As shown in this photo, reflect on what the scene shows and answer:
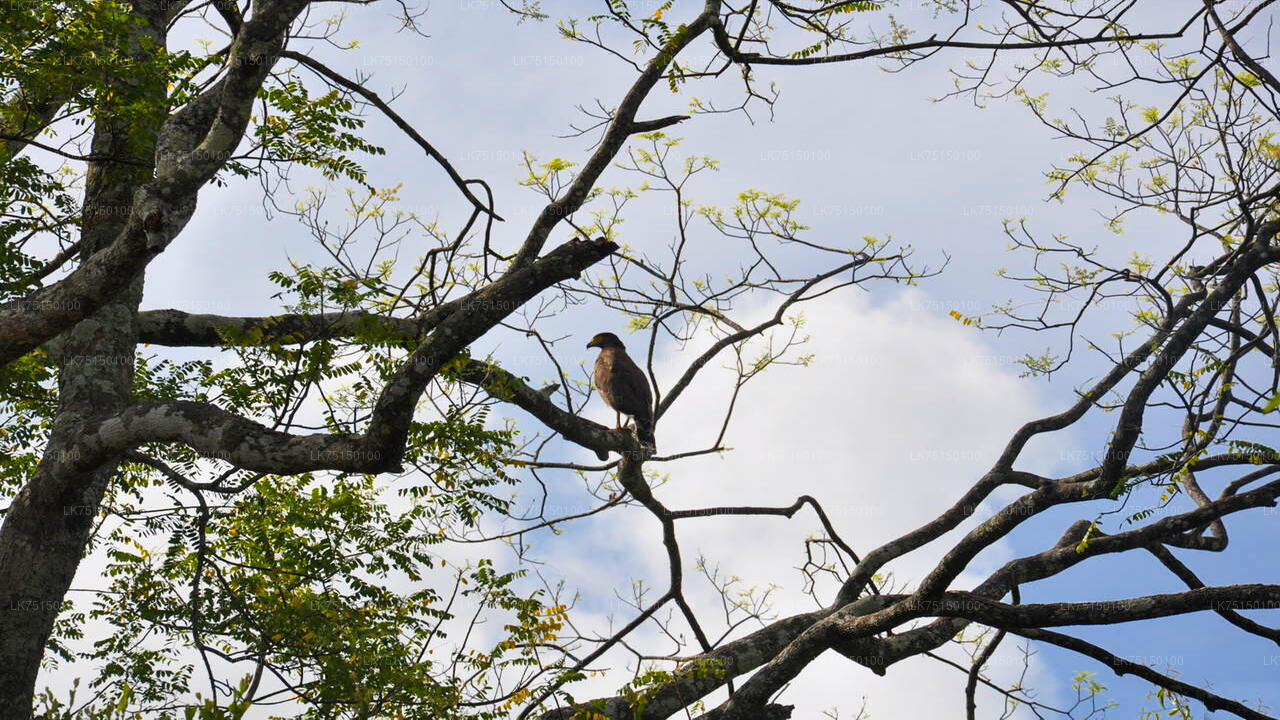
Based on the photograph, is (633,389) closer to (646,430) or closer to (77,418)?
(646,430)

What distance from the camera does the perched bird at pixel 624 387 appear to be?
8.69 metres

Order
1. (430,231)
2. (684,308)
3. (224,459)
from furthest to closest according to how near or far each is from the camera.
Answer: (430,231) < (684,308) < (224,459)

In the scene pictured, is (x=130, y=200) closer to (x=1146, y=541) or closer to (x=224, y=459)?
(x=224, y=459)

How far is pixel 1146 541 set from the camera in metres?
6.21

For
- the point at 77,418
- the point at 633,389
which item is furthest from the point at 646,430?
the point at 77,418

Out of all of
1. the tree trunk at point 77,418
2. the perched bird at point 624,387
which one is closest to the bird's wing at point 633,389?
the perched bird at point 624,387

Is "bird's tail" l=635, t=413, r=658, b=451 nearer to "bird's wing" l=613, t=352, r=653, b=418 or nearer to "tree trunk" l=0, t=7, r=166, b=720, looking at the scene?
"bird's wing" l=613, t=352, r=653, b=418

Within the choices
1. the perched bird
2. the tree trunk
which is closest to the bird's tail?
the perched bird

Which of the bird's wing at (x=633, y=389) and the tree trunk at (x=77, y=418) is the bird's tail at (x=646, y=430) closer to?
the bird's wing at (x=633, y=389)

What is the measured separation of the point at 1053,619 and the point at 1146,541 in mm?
1096

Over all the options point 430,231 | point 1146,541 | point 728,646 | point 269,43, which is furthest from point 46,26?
point 1146,541

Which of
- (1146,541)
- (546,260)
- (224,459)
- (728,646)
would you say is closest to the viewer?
(546,260)

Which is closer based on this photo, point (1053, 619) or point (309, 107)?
point (1053, 619)

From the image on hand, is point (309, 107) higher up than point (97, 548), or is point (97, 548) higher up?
point (309, 107)
